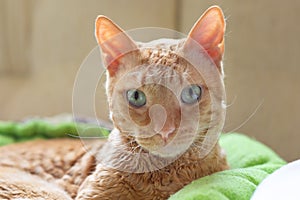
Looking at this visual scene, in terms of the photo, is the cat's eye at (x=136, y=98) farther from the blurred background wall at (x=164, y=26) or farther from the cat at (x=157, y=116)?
the blurred background wall at (x=164, y=26)

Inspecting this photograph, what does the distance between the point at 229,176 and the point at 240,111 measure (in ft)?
1.63

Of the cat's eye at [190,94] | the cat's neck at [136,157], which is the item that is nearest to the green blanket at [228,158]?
the cat's neck at [136,157]

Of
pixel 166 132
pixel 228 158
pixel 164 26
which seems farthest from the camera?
pixel 164 26

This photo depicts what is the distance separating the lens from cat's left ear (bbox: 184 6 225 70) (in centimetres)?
99

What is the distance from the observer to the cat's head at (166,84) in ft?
3.14

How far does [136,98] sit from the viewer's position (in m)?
0.99

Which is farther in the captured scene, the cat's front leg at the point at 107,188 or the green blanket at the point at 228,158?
the cat's front leg at the point at 107,188

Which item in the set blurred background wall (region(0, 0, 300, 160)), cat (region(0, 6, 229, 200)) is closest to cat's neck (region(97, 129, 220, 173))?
cat (region(0, 6, 229, 200))

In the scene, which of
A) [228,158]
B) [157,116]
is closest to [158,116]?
[157,116]

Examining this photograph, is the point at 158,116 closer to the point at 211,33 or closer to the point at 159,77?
the point at 159,77

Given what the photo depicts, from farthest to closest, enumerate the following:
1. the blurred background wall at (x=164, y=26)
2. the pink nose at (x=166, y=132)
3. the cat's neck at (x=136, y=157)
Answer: the blurred background wall at (x=164, y=26)
the cat's neck at (x=136, y=157)
the pink nose at (x=166, y=132)

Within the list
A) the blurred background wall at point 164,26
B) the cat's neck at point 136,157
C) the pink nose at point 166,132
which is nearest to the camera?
the pink nose at point 166,132

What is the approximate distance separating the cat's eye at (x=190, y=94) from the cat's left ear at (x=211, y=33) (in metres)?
0.08

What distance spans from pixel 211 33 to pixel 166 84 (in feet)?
0.48
